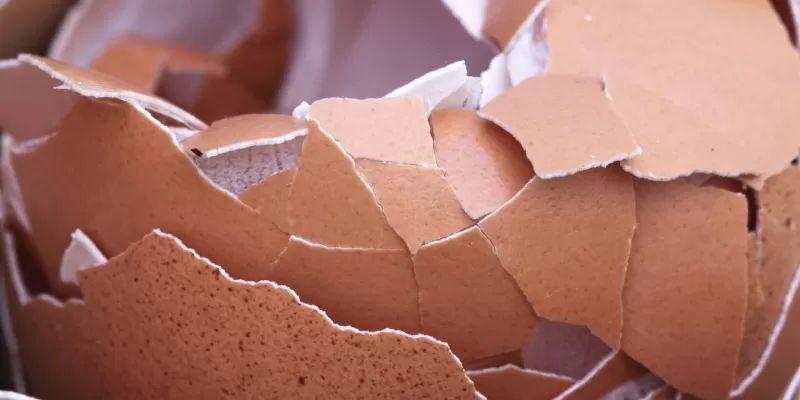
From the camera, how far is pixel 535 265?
40 cm

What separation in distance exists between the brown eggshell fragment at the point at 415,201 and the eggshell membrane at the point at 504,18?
141 mm

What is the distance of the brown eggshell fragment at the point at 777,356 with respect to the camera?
0.46 meters

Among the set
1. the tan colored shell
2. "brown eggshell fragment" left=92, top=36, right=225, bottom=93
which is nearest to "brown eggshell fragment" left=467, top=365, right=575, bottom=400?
the tan colored shell

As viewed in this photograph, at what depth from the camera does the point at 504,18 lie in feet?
1.60

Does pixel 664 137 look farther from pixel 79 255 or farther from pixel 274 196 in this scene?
pixel 79 255

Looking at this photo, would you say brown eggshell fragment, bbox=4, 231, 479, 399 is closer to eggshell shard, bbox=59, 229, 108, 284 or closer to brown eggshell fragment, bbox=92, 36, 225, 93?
eggshell shard, bbox=59, 229, 108, 284

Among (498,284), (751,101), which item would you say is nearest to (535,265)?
(498,284)

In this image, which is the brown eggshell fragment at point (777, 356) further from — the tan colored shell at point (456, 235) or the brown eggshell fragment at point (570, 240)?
the brown eggshell fragment at point (570, 240)

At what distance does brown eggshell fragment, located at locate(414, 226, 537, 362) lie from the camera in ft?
1.28

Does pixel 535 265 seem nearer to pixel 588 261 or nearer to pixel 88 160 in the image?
pixel 588 261

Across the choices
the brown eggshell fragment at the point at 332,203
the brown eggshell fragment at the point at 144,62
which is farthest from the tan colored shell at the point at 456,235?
the brown eggshell fragment at the point at 144,62

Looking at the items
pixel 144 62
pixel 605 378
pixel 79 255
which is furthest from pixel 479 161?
pixel 144 62

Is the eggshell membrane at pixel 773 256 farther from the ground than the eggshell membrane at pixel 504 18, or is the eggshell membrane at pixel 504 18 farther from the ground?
the eggshell membrane at pixel 504 18

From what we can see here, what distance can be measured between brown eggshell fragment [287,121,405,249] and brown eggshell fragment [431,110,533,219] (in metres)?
0.05
